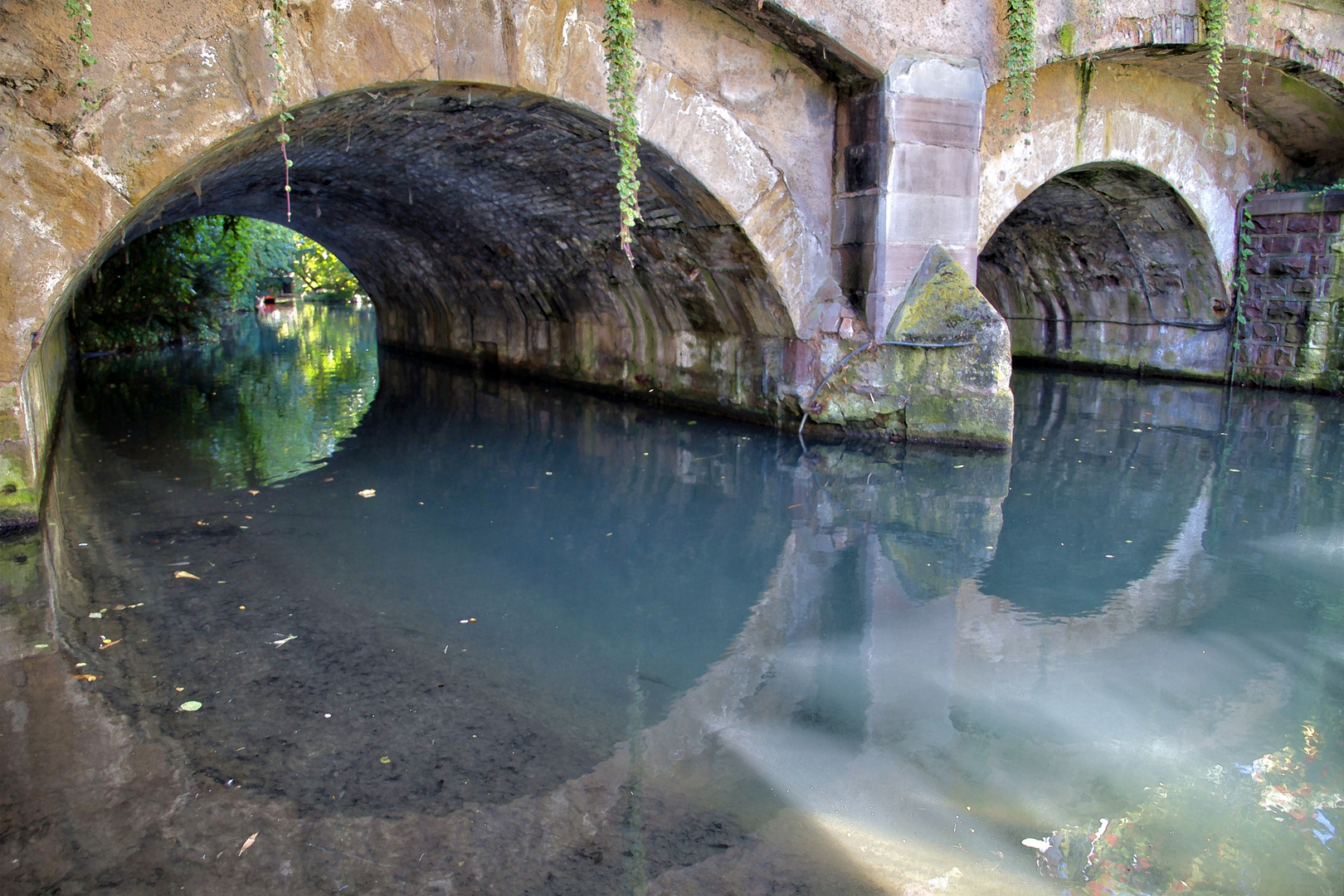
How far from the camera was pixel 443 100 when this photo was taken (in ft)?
20.4

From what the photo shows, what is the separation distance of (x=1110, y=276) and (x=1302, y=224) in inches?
84.6

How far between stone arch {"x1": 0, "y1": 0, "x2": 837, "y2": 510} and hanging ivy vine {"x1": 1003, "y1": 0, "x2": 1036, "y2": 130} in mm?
1393

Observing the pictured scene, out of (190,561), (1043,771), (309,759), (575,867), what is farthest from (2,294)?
(1043,771)

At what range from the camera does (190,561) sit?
4625 mm

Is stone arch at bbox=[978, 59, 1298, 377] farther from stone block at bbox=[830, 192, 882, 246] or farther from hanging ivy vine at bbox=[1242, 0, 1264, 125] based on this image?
stone block at bbox=[830, 192, 882, 246]

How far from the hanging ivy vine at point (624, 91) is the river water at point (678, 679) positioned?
2007 mm

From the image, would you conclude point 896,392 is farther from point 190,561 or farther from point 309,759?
point 309,759

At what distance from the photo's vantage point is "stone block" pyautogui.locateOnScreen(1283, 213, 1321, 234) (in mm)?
9992

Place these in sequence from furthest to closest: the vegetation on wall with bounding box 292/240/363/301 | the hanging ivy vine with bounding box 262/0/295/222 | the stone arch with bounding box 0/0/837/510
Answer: the vegetation on wall with bounding box 292/240/363/301, the hanging ivy vine with bounding box 262/0/295/222, the stone arch with bounding box 0/0/837/510

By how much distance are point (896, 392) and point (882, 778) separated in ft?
16.6

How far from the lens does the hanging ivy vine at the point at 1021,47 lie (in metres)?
7.01

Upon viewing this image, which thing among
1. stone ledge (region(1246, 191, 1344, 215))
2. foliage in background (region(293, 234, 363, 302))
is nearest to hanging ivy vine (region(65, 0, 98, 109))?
stone ledge (region(1246, 191, 1344, 215))

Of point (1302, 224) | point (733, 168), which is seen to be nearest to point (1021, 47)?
point (733, 168)

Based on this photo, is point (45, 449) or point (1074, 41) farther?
point (1074, 41)
